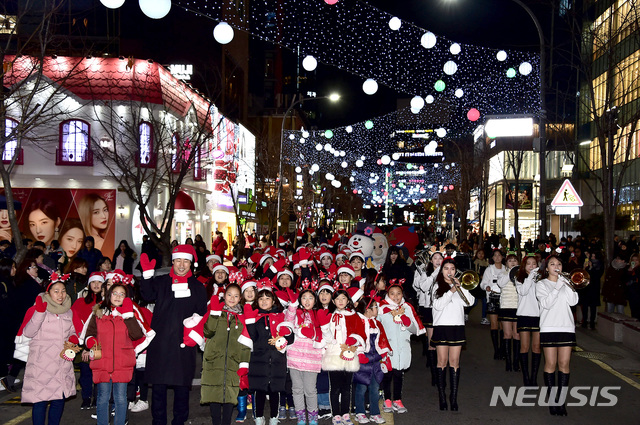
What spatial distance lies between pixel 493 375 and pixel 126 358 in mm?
5709

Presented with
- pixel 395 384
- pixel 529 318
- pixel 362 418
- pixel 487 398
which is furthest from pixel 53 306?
pixel 529 318

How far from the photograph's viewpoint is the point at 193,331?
21.3 ft

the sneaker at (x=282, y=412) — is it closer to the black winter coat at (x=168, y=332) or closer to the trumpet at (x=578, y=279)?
the black winter coat at (x=168, y=332)

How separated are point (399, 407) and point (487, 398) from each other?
1380 mm

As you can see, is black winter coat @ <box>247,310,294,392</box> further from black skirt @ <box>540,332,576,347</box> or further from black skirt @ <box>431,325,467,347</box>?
black skirt @ <box>540,332,576,347</box>

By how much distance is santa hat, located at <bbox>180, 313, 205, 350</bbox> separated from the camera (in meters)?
6.45

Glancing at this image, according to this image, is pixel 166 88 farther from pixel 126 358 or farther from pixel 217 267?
pixel 126 358

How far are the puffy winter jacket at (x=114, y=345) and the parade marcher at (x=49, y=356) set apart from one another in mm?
266

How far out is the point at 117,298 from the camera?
261 inches

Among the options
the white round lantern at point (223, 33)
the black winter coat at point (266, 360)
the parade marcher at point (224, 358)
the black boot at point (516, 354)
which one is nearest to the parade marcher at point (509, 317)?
the black boot at point (516, 354)

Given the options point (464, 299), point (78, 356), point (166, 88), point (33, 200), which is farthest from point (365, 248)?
point (33, 200)

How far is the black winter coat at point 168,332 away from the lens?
21.0ft

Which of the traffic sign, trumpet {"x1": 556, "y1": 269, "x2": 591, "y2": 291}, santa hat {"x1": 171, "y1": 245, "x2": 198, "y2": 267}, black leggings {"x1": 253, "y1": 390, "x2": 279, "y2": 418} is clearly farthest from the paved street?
the traffic sign

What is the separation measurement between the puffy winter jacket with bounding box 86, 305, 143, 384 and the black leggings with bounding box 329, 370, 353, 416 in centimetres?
216
